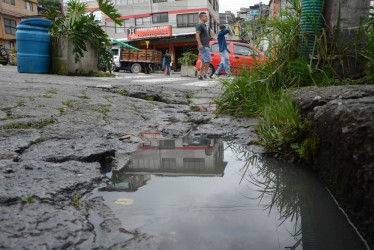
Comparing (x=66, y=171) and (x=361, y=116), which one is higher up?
(x=361, y=116)

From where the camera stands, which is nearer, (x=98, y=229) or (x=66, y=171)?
(x=98, y=229)

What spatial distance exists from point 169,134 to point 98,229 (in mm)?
1405

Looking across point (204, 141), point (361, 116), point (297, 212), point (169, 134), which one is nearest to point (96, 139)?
point (169, 134)

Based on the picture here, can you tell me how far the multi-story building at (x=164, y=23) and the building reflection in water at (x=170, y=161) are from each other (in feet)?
88.1

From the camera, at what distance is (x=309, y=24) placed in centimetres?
258

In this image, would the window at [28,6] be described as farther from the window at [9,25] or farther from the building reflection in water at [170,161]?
the building reflection in water at [170,161]

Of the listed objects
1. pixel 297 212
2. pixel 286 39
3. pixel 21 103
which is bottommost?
pixel 297 212

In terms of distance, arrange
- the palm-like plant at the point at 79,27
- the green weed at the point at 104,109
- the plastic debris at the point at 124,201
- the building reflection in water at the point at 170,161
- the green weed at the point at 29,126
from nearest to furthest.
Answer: the plastic debris at the point at 124,201
the building reflection in water at the point at 170,161
the green weed at the point at 29,126
the green weed at the point at 104,109
the palm-like plant at the point at 79,27

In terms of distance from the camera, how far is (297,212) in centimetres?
109

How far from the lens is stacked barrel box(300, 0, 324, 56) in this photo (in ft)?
8.35

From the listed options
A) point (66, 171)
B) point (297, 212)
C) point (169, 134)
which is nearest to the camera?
point (297, 212)

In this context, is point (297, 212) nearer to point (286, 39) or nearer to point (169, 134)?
point (169, 134)

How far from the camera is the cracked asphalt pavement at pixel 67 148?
2.92 ft

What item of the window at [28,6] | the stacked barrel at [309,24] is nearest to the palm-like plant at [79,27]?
the stacked barrel at [309,24]
